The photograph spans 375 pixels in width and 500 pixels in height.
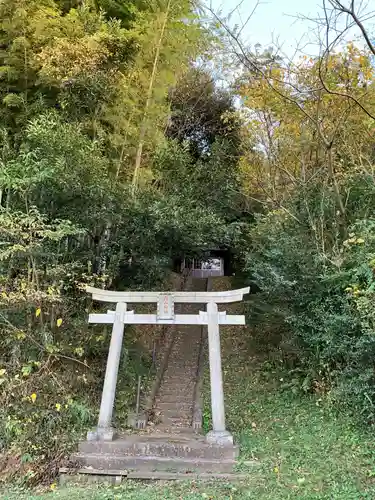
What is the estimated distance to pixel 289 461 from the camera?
13.8 ft

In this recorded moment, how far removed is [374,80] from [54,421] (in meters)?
6.42

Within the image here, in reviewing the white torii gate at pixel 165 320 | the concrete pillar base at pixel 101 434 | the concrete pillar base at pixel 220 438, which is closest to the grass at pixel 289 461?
the concrete pillar base at pixel 220 438

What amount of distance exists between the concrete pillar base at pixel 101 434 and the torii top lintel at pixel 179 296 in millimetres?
1589

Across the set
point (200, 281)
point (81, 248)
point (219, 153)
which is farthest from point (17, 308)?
point (200, 281)

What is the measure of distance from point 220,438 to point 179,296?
177cm

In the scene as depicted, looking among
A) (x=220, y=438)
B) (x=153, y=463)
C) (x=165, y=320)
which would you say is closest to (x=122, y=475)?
(x=153, y=463)

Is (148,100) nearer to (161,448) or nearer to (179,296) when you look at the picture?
(179,296)

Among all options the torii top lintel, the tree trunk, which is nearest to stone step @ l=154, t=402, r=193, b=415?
the torii top lintel

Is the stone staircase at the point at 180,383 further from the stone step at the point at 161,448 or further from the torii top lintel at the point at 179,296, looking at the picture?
the torii top lintel at the point at 179,296

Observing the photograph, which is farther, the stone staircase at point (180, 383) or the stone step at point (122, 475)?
the stone staircase at point (180, 383)

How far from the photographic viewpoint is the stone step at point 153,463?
4.34 meters

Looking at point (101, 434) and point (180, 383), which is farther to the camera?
point (180, 383)

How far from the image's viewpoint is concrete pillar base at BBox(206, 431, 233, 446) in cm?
455

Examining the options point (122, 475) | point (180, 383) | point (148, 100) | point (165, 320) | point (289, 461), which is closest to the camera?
point (289, 461)
